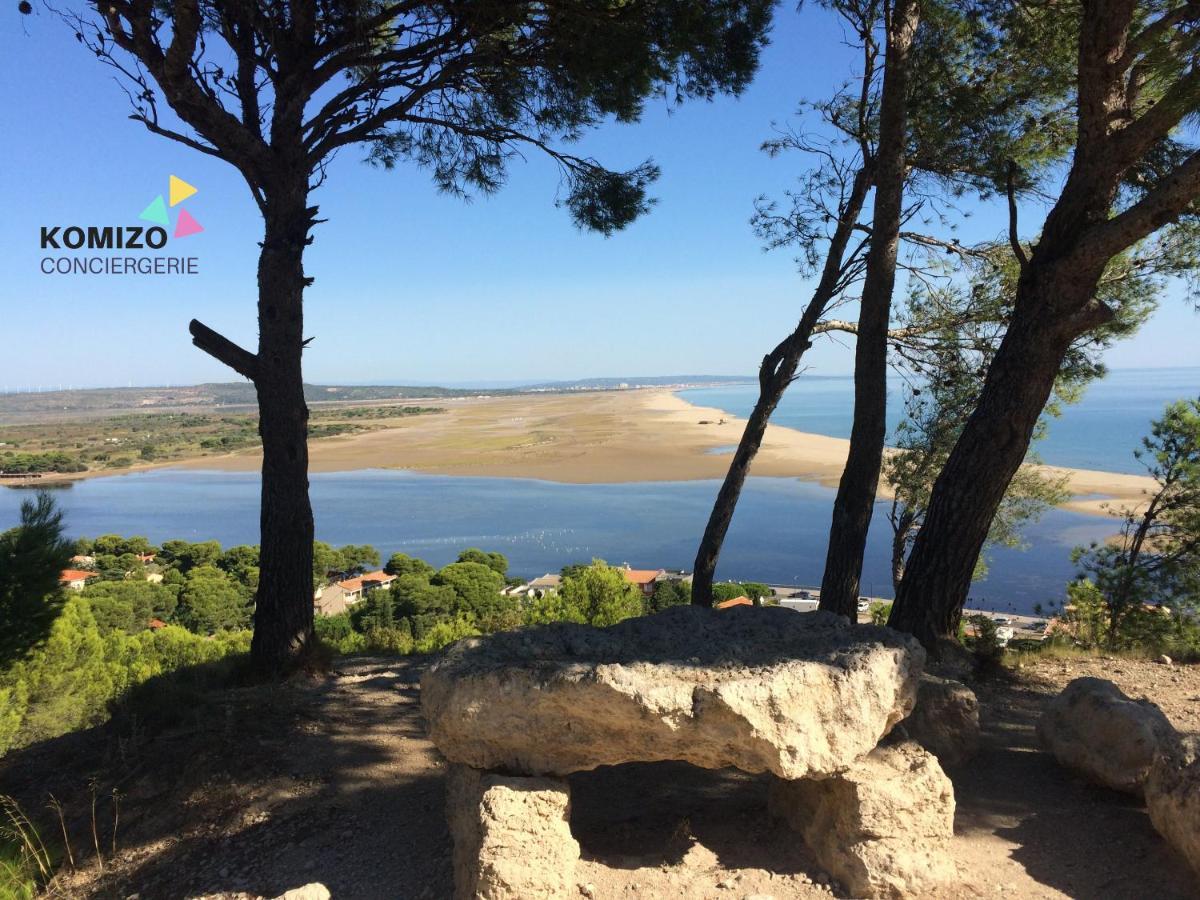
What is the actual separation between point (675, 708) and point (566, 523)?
28.3 metres

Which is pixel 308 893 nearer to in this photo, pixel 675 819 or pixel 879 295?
pixel 675 819

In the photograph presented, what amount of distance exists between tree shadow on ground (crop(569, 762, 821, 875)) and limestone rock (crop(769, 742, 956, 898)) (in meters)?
0.19

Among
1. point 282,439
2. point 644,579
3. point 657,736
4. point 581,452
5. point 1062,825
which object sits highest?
point 282,439

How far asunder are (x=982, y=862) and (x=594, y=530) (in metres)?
26.6

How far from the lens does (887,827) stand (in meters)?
3.01

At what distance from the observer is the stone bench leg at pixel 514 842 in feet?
9.25

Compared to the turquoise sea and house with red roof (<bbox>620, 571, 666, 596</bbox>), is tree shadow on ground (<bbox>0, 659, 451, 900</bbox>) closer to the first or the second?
house with red roof (<bbox>620, 571, 666, 596</bbox>)

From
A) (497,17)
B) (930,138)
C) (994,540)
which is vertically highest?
(497,17)

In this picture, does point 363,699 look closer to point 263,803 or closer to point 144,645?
point 263,803

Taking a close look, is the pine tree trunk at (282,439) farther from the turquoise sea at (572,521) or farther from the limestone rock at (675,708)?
the turquoise sea at (572,521)

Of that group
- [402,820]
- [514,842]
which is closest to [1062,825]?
[514,842]

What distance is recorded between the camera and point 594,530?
29688 millimetres

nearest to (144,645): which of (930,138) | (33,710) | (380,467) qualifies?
(33,710)

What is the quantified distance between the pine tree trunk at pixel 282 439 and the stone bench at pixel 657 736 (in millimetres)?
3037
